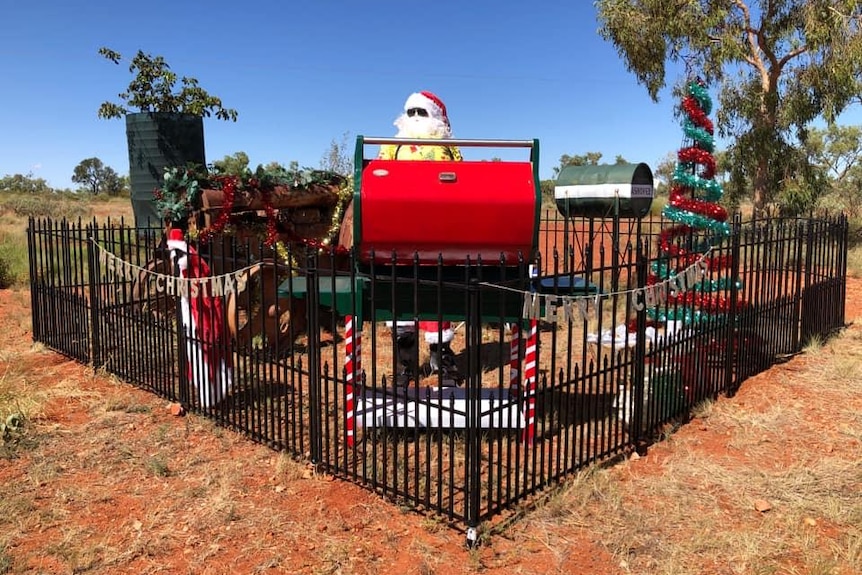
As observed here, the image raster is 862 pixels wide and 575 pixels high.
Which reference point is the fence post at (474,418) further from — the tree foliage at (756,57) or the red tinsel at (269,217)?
the tree foliage at (756,57)

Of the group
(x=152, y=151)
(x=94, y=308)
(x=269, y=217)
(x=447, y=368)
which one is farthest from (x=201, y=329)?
(x=152, y=151)

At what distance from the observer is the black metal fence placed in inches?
157

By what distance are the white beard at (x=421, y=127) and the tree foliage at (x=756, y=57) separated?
11669mm

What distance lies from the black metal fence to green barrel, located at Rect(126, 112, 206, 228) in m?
2.44

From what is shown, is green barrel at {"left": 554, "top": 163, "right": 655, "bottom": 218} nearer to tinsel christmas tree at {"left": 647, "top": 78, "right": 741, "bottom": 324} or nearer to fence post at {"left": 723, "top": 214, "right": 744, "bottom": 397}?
tinsel christmas tree at {"left": 647, "top": 78, "right": 741, "bottom": 324}

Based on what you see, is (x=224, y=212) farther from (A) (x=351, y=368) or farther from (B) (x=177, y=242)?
(A) (x=351, y=368)

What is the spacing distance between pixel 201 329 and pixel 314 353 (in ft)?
Answer: 4.90

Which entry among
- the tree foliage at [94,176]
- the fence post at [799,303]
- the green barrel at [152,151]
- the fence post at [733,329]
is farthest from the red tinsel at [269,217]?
the tree foliage at [94,176]

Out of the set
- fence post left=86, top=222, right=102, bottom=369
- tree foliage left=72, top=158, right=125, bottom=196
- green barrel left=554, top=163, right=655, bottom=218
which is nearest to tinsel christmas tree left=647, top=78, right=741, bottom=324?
green barrel left=554, top=163, right=655, bottom=218

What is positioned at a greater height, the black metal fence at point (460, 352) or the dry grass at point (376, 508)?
the black metal fence at point (460, 352)

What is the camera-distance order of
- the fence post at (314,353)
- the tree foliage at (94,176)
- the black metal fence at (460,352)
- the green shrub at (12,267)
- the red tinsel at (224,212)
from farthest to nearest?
the tree foliage at (94,176)
the green shrub at (12,267)
the red tinsel at (224,212)
the fence post at (314,353)
the black metal fence at (460,352)

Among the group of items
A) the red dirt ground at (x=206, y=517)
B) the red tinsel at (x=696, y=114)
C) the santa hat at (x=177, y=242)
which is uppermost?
the red tinsel at (x=696, y=114)

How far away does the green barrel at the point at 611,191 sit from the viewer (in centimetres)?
824

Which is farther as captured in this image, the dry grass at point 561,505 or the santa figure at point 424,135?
the santa figure at point 424,135
